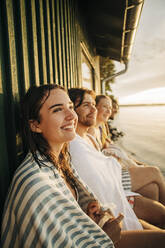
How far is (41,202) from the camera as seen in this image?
85cm

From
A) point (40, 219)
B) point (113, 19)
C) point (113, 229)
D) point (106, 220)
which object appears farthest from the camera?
point (113, 19)

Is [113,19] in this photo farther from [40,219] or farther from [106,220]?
[40,219]

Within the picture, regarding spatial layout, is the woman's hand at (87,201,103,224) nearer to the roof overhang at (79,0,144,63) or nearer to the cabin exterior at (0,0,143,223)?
the cabin exterior at (0,0,143,223)

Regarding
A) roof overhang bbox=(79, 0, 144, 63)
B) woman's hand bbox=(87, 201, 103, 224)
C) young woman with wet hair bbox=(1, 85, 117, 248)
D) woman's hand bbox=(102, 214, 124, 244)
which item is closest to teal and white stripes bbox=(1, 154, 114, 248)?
young woman with wet hair bbox=(1, 85, 117, 248)

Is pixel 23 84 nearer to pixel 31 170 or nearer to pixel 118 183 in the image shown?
pixel 31 170

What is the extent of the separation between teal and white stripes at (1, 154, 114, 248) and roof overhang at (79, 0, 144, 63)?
339 centimetres

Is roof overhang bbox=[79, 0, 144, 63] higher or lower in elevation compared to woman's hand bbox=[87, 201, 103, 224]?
higher

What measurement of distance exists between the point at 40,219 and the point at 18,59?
3.86 feet

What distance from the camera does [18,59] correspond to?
136cm

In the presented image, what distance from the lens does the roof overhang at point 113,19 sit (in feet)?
10.8

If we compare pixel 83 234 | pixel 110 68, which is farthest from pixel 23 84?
pixel 110 68

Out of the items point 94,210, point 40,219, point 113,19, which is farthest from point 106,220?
point 113,19

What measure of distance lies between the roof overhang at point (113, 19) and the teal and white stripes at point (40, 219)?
3390 mm

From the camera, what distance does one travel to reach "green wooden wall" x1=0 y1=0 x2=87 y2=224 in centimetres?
115
